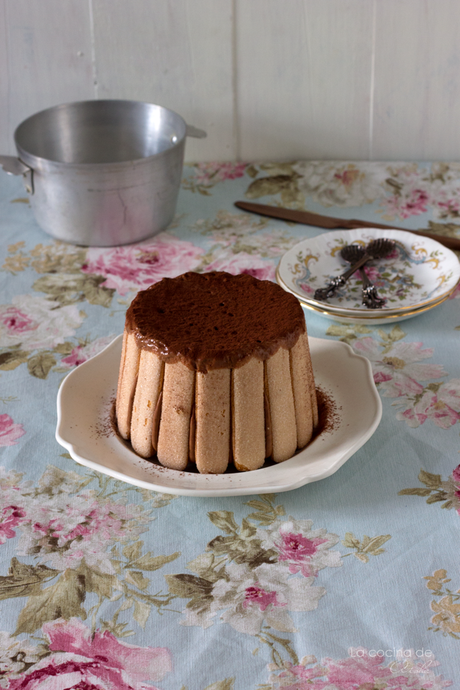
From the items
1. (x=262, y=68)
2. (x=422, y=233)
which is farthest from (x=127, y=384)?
(x=262, y=68)

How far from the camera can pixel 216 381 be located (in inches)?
24.3

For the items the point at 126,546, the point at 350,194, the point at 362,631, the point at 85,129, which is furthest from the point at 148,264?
the point at 362,631

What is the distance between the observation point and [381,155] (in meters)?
1.42

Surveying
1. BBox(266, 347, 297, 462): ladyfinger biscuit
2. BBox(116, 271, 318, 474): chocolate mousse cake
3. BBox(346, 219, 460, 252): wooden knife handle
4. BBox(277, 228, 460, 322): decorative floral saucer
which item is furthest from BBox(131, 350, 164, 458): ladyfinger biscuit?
BBox(346, 219, 460, 252): wooden knife handle

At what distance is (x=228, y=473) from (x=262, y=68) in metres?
0.99

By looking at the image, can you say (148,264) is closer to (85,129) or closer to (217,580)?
(85,129)

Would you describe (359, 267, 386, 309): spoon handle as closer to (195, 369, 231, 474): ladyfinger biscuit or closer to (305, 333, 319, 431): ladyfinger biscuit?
(305, 333, 319, 431): ladyfinger biscuit

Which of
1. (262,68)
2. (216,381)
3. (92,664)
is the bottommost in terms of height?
(92,664)

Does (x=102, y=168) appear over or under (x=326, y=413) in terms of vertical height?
over

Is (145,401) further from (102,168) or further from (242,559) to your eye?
(102,168)

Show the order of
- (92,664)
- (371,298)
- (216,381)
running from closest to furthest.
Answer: (92,664) → (216,381) → (371,298)

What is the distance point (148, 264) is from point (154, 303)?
1.42 feet

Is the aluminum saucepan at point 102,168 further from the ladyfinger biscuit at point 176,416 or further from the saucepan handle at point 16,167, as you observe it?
the ladyfinger biscuit at point 176,416

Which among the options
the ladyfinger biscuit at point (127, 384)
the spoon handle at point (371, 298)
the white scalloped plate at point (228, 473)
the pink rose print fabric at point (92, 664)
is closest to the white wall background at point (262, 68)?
the spoon handle at point (371, 298)
